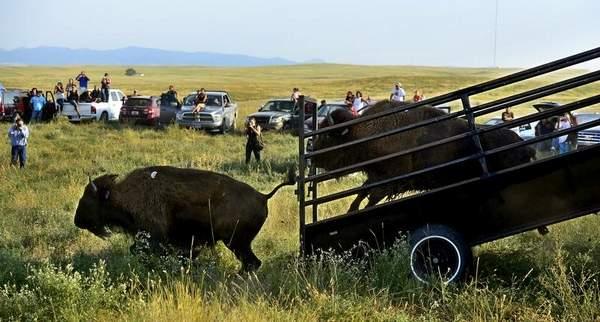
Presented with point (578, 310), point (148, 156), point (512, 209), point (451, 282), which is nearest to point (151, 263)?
point (451, 282)

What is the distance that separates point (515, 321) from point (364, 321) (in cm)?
117

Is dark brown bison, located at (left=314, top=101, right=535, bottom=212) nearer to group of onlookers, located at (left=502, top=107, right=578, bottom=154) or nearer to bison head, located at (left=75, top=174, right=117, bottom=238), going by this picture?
bison head, located at (left=75, top=174, right=117, bottom=238)

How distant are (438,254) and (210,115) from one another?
22.1 meters

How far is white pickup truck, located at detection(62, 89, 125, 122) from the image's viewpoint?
100 feet

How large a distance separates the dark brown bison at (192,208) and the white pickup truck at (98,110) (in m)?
24.1

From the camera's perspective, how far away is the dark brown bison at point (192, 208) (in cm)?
732

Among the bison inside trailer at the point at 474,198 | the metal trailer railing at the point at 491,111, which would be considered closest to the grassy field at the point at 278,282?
the bison inside trailer at the point at 474,198

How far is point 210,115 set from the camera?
1097 inches

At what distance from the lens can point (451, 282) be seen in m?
6.29

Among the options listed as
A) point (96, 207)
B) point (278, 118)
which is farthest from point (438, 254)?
point (278, 118)

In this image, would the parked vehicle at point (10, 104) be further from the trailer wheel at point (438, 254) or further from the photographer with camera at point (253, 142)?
the trailer wheel at point (438, 254)

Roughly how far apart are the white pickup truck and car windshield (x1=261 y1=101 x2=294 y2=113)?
7.41 m

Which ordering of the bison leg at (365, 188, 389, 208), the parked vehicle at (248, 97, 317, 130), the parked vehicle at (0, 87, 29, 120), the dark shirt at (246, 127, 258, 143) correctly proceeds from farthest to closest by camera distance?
the parked vehicle at (0, 87, 29, 120) → the parked vehicle at (248, 97, 317, 130) → the dark shirt at (246, 127, 258, 143) → the bison leg at (365, 188, 389, 208)

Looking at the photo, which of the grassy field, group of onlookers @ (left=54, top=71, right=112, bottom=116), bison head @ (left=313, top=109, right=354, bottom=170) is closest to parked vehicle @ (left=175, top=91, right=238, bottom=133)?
group of onlookers @ (left=54, top=71, right=112, bottom=116)
